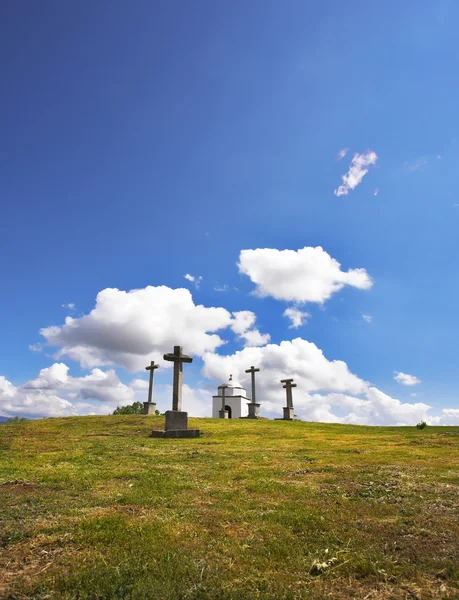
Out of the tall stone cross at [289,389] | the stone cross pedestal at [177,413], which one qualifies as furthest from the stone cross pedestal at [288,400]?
the stone cross pedestal at [177,413]

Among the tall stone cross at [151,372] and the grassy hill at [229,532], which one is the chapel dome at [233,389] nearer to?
the tall stone cross at [151,372]

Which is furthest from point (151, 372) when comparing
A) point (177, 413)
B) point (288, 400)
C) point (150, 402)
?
point (177, 413)

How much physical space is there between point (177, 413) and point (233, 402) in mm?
32054

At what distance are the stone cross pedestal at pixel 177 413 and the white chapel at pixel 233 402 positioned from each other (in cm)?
3061

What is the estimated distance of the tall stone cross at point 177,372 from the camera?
21891mm

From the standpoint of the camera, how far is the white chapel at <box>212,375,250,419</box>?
51531mm

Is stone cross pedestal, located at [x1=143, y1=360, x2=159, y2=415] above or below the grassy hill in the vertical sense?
above

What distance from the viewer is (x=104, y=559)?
4207mm

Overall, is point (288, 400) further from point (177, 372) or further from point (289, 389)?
point (177, 372)

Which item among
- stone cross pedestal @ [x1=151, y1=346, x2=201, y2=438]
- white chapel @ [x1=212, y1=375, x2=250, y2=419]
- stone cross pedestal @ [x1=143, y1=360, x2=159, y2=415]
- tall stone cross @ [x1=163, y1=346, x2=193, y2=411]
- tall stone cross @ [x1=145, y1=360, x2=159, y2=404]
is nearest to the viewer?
stone cross pedestal @ [x1=151, y1=346, x2=201, y2=438]

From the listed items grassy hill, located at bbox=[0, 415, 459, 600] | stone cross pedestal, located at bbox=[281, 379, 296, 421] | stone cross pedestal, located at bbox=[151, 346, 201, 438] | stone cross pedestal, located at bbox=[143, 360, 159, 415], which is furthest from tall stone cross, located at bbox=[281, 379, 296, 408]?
grassy hill, located at bbox=[0, 415, 459, 600]

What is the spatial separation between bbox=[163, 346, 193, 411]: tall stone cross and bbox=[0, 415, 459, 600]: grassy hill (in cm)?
1205

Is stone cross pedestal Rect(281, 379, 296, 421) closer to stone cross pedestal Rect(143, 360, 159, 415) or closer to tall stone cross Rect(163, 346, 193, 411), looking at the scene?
stone cross pedestal Rect(143, 360, 159, 415)

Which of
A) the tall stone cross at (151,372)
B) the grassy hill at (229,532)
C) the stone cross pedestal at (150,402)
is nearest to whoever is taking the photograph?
the grassy hill at (229,532)
